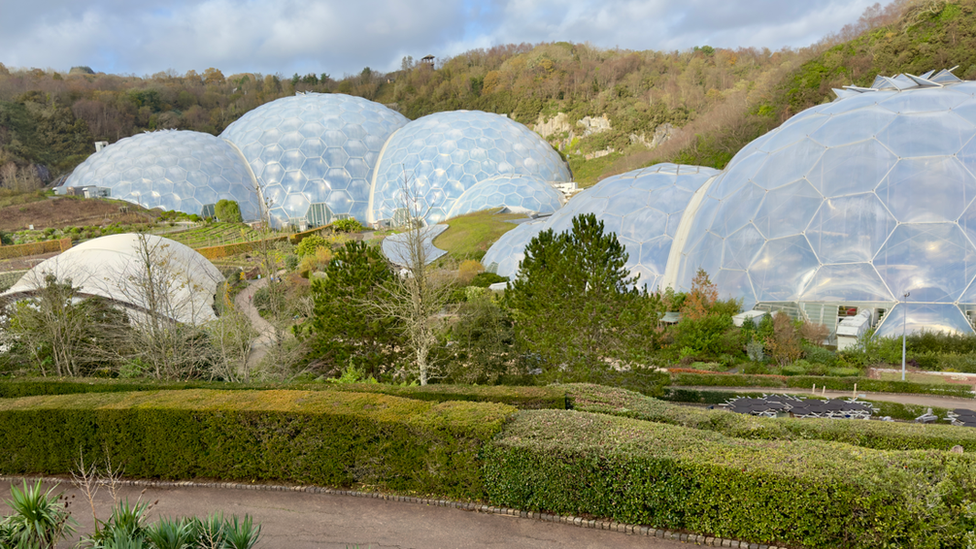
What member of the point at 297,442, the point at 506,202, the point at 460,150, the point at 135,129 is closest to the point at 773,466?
the point at 297,442

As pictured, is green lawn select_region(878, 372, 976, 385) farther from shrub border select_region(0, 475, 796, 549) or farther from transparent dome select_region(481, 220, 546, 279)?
transparent dome select_region(481, 220, 546, 279)

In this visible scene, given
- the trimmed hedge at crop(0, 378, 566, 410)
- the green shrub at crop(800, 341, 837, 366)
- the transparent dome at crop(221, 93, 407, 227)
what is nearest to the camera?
the trimmed hedge at crop(0, 378, 566, 410)

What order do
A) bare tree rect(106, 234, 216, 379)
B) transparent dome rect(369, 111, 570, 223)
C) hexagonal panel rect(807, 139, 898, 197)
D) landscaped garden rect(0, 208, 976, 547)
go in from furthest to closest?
transparent dome rect(369, 111, 570, 223) < hexagonal panel rect(807, 139, 898, 197) < bare tree rect(106, 234, 216, 379) < landscaped garden rect(0, 208, 976, 547)

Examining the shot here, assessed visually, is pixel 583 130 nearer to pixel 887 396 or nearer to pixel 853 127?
pixel 853 127

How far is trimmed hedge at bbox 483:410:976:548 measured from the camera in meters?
4.89

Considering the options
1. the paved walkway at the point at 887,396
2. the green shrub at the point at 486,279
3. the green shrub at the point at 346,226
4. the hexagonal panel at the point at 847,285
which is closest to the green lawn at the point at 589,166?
the green shrub at the point at 346,226

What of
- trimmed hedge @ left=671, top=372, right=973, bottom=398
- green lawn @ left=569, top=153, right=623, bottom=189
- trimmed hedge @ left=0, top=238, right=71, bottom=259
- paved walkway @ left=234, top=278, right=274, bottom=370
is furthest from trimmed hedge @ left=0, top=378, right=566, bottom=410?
green lawn @ left=569, top=153, right=623, bottom=189

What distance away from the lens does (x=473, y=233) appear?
103 feet

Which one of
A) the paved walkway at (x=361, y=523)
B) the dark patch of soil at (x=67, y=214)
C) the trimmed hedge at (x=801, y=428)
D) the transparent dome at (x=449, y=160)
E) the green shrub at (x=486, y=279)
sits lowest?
the paved walkway at (x=361, y=523)

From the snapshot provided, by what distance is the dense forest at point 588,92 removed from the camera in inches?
1391

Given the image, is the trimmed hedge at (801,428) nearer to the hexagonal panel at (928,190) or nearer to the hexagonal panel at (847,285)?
the hexagonal panel at (847,285)

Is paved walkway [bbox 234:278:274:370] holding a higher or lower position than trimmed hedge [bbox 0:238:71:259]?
lower

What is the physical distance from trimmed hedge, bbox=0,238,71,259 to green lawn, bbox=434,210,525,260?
74.4ft

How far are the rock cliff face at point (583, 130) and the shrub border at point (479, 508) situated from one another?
5153 cm
